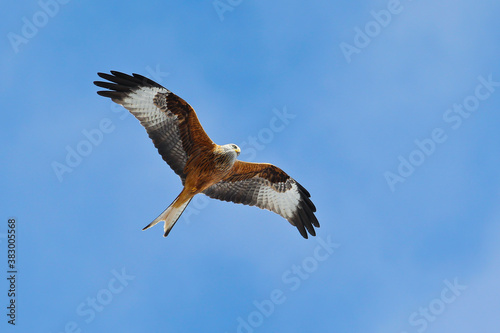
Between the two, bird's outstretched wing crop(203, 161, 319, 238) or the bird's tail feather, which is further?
bird's outstretched wing crop(203, 161, 319, 238)

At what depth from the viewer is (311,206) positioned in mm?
14406

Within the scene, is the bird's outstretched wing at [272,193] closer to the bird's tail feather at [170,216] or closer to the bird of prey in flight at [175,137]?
the bird of prey in flight at [175,137]

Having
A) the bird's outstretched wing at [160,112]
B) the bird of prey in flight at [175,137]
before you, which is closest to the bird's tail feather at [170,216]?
the bird of prey in flight at [175,137]

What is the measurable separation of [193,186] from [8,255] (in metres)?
4.70

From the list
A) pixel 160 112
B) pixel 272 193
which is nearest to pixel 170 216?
pixel 160 112

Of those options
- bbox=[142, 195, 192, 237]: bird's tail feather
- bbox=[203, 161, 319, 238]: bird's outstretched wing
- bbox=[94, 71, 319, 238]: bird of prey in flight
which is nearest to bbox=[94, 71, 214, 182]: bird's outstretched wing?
bbox=[94, 71, 319, 238]: bird of prey in flight

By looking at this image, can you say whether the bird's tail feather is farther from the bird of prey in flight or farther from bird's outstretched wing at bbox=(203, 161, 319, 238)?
bird's outstretched wing at bbox=(203, 161, 319, 238)

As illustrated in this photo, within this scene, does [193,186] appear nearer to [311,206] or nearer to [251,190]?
[251,190]

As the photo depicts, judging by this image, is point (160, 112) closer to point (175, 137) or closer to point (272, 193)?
point (175, 137)

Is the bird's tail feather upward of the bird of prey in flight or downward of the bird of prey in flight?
downward

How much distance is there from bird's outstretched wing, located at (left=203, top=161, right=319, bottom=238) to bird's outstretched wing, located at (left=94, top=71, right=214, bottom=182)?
59.5 inches

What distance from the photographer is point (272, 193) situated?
14.4 m

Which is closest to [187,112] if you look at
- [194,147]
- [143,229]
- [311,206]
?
[194,147]

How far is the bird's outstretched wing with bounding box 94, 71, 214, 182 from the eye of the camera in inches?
499
